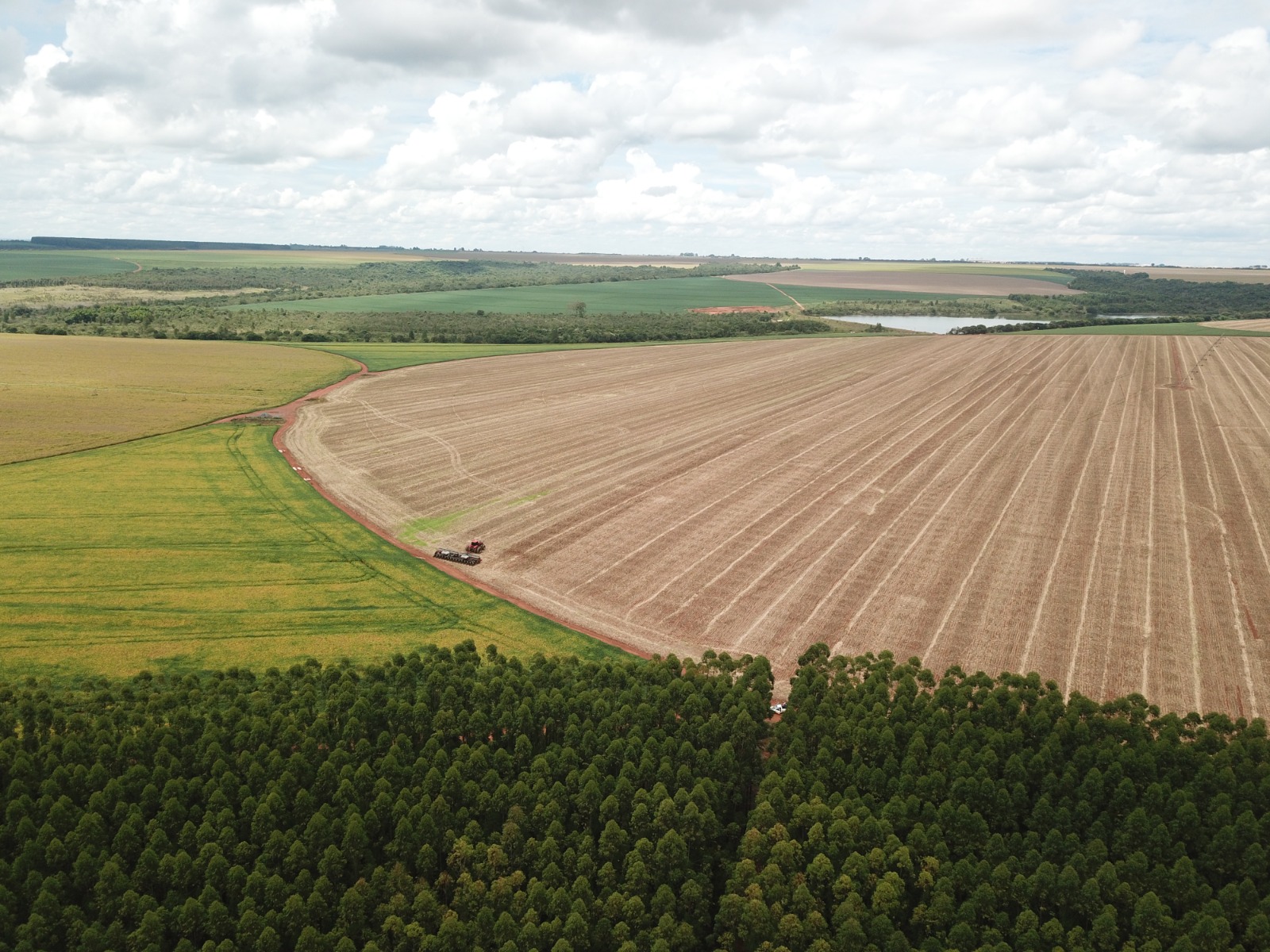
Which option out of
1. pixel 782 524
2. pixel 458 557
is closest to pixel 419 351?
pixel 458 557

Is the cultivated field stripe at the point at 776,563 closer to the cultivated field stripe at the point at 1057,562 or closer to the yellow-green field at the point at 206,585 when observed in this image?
the yellow-green field at the point at 206,585

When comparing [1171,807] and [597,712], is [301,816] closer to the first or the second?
[597,712]

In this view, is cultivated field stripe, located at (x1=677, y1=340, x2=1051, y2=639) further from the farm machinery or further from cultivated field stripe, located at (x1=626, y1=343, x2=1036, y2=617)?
the farm machinery

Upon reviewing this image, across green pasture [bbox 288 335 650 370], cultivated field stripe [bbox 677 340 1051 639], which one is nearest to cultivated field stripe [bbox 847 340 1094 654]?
cultivated field stripe [bbox 677 340 1051 639]

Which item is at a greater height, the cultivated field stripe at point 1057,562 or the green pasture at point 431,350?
the green pasture at point 431,350

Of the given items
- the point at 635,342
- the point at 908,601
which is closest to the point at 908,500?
the point at 908,601

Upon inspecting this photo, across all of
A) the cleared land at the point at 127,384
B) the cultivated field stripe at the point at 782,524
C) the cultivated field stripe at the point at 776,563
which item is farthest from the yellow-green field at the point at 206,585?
the cleared land at the point at 127,384

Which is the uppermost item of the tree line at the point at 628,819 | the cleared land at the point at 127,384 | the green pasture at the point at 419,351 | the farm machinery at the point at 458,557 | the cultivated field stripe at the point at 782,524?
the green pasture at the point at 419,351
